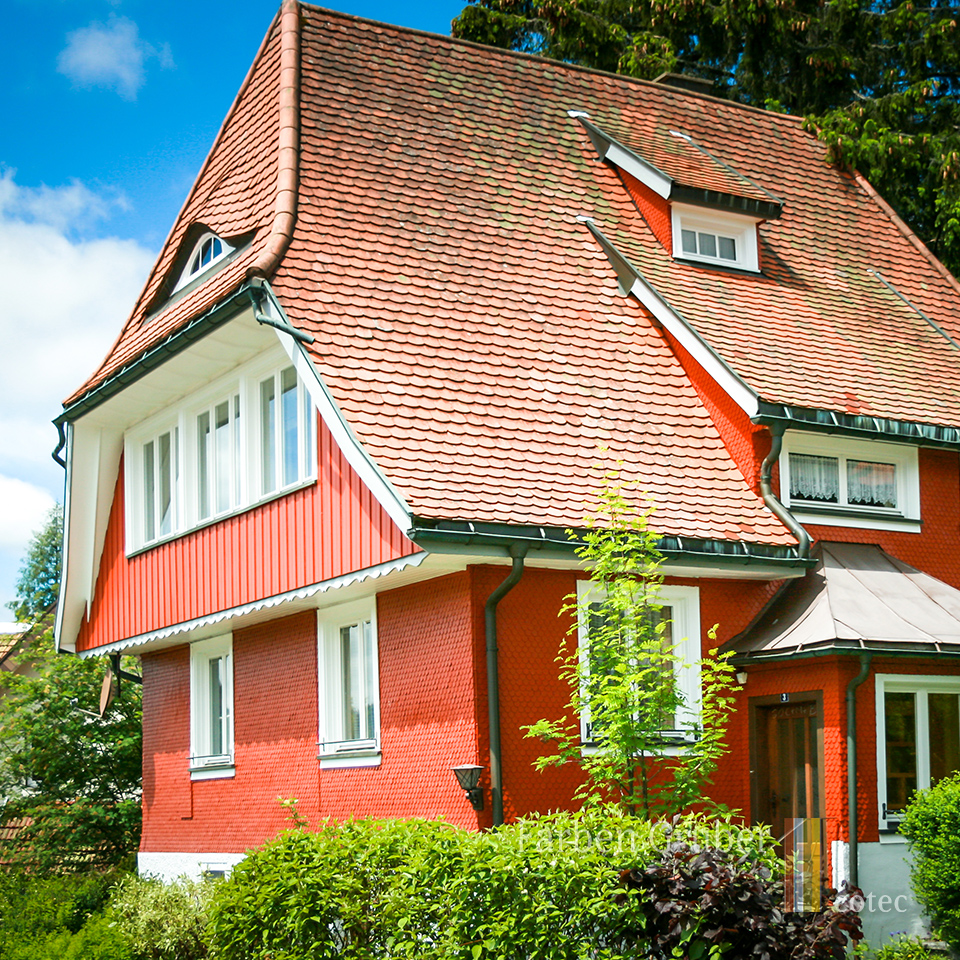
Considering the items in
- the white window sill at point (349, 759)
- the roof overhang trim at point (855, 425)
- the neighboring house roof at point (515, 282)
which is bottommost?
the white window sill at point (349, 759)

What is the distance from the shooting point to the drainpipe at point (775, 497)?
12922 mm

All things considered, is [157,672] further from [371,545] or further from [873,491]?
[873,491]

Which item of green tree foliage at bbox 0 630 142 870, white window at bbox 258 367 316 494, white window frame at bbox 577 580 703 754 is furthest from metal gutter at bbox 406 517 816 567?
green tree foliage at bbox 0 630 142 870

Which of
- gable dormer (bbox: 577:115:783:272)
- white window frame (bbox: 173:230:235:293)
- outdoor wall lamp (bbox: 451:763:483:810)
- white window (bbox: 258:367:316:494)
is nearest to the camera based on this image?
outdoor wall lamp (bbox: 451:763:483:810)

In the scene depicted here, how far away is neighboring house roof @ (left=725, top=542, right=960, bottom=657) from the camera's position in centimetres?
1177

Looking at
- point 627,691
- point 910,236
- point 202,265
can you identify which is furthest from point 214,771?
point 910,236

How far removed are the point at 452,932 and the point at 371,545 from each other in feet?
15.1

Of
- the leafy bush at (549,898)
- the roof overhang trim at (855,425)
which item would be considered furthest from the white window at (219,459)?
the leafy bush at (549,898)

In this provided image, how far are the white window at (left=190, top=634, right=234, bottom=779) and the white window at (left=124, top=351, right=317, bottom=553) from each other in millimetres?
1681

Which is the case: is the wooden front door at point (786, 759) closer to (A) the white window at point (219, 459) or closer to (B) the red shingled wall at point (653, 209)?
(B) the red shingled wall at point (653, 209)

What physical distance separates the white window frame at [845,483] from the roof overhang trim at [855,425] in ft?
1.16

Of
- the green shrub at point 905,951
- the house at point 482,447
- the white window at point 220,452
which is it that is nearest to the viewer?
the green shrub at point 905,951

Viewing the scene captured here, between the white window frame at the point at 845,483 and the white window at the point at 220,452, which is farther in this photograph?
the white window at the point at 220,452

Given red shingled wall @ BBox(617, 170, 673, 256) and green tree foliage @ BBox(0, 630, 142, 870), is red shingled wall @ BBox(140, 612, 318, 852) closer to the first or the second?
green tree foliage @ BBox(0, 630, 142, 870)
